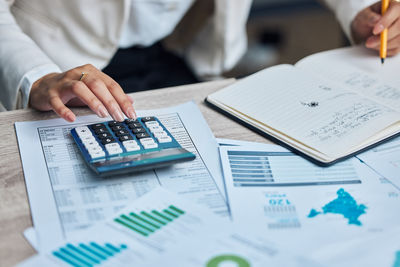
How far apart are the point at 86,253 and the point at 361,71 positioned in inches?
21.6

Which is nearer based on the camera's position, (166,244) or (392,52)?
(166,244)

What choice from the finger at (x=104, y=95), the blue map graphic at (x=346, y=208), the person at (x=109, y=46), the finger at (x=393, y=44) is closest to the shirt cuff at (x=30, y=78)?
the person at (x=109, y=46)

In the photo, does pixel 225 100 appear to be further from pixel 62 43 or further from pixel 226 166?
pixel 62 43

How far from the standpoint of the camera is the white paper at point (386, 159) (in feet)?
1.87

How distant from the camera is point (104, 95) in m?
0.65

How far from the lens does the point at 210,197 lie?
0.52 metres

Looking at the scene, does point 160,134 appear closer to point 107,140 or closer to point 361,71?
point 107,140

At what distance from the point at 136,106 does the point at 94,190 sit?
0.72 ft

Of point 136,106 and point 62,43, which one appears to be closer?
point 136,106

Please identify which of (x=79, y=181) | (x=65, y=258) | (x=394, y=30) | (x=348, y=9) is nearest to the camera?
(x=65, y=258)

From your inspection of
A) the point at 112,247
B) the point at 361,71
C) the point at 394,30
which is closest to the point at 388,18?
the point at 394,30

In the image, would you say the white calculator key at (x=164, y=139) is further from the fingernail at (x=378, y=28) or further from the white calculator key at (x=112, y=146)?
the fingernail at (x=378, y=28)

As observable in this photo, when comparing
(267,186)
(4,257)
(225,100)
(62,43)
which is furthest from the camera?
(62,43)

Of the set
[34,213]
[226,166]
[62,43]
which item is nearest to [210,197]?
[226,166]
